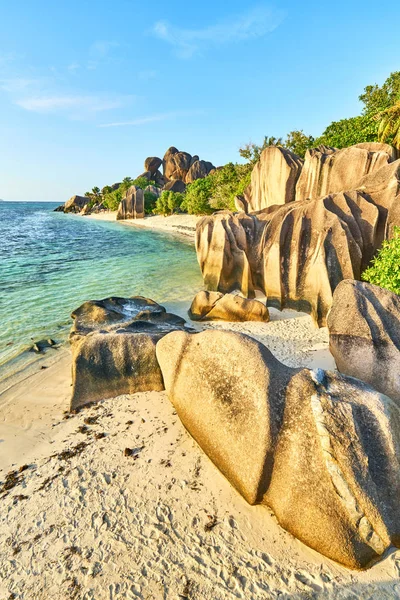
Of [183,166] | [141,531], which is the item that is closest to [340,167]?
[141,531]

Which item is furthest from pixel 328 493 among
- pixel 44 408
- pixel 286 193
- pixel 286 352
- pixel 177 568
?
pixel 286 193

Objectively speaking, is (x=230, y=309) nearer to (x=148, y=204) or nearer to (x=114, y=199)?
(x=148, y=204)

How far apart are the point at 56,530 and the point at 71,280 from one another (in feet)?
47.8

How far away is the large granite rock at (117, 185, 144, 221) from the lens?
2125 inches

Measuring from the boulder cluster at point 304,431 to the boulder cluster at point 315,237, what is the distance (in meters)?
4.46

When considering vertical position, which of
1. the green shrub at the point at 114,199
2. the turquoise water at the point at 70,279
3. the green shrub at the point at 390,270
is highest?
the green shrub at the point at 114,199

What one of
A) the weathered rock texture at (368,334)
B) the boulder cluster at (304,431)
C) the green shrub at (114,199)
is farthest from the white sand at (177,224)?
the boulder cluster at (304,431)

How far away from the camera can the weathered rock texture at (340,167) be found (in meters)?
12.7

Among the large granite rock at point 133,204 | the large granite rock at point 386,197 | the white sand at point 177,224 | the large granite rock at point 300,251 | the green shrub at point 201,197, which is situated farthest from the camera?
the large granite rock at point 133,204

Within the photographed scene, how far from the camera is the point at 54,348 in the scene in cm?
882

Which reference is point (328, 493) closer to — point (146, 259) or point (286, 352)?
point (286, 352)

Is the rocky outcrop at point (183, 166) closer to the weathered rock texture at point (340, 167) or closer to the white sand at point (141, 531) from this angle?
the weathered rock texture at point (340, 167)

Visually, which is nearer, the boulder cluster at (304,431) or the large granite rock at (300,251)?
the boulder cluster at (304,431)

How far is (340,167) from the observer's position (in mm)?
13539
